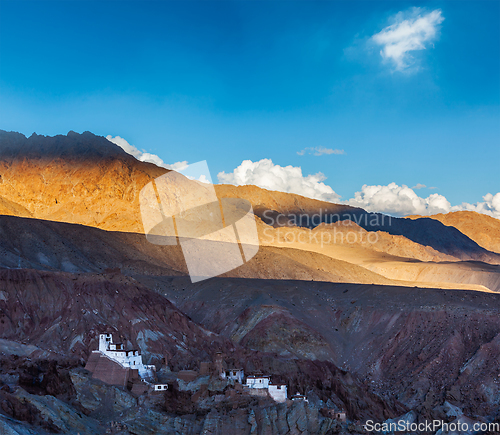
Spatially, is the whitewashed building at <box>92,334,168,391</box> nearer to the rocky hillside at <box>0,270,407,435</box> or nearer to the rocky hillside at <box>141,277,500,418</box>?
the rocky hillside at <box>0,270,407,435</box>

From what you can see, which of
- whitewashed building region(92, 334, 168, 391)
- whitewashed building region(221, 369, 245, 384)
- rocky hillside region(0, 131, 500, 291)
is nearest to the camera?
whitewashed building region(221, 369, 245, 384)

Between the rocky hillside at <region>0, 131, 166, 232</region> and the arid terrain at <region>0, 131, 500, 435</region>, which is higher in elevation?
the rocky hillside at <region>0, 131, 166, 232</region>

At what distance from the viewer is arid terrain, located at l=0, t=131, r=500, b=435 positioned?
45.3 metres

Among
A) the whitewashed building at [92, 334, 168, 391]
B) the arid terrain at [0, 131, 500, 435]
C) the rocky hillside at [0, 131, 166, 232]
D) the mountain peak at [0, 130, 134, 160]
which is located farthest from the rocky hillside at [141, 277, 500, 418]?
the mountain peak at [0, 130, 134, 160]

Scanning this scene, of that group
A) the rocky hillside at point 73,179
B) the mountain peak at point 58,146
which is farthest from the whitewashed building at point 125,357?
the mountain peak at point 58,146

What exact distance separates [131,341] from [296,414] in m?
23.1

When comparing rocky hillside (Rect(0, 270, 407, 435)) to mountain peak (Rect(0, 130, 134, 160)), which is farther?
mountain peak (Rect(0, 130, 134, 160))

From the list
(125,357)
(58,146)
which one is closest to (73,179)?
(58,146)

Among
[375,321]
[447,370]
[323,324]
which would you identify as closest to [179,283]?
[323,324]

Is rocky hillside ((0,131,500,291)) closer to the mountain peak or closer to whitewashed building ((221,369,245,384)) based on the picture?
the mountain peak

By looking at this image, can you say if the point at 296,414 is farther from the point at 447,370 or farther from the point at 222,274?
the point at 222,274

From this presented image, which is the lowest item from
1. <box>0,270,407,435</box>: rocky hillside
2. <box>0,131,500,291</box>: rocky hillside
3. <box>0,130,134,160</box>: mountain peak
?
<box>0,270,407,435</box>: rocky hillside

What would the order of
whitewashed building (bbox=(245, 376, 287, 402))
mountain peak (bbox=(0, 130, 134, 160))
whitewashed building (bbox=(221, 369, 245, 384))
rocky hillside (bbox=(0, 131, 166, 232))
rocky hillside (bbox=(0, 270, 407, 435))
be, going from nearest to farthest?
rocky hillside (bbox=(0, 270, 407, 435)), whitewashed building (bbox=(245, 376, 287, 402)), whitewashed building (bbox=(221, 369, 245, 384)), rocky hillside (bbox=(0, 131, 166, 232)), mountain peak (bbox=(0, 130, 134, 160))

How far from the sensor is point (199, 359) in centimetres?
6134
